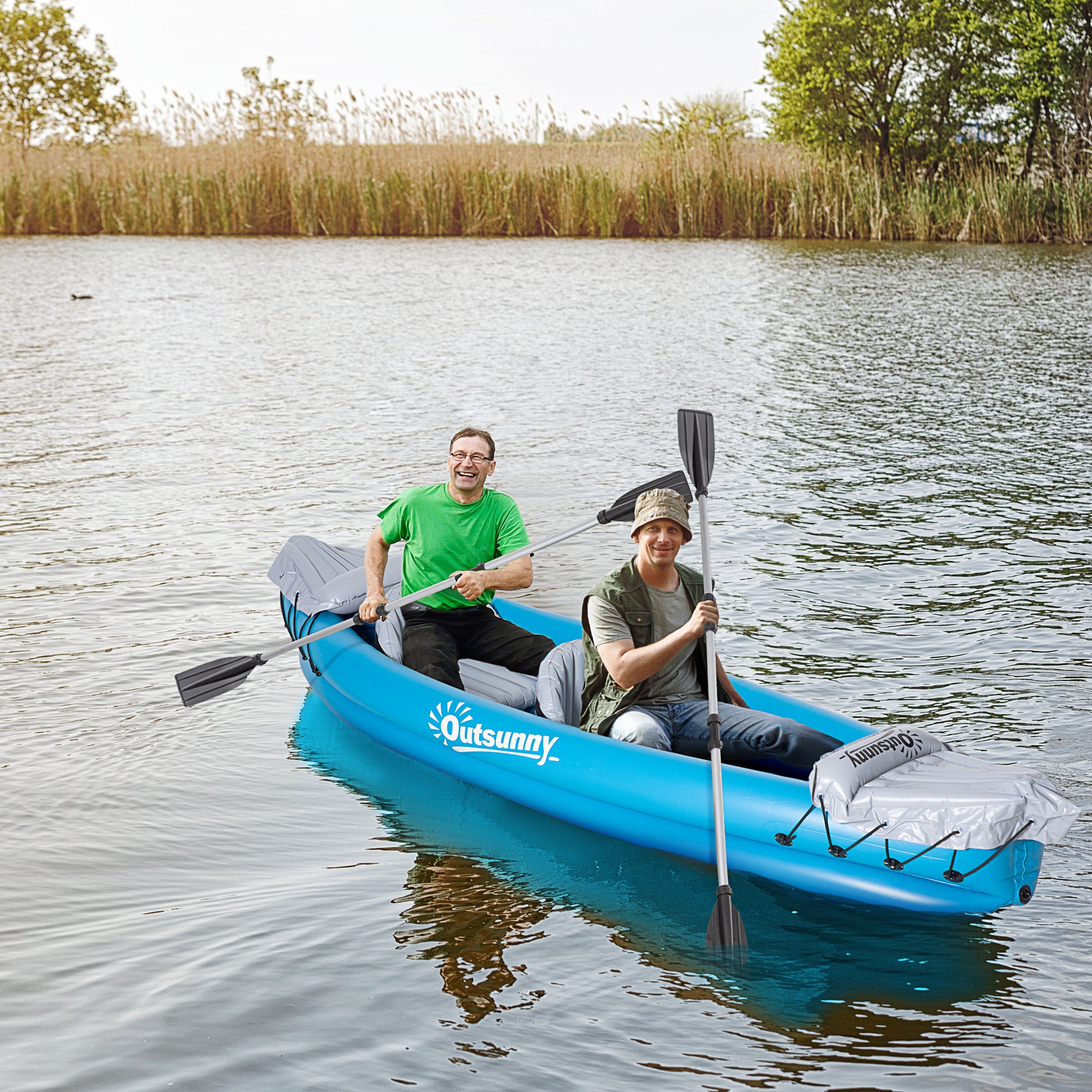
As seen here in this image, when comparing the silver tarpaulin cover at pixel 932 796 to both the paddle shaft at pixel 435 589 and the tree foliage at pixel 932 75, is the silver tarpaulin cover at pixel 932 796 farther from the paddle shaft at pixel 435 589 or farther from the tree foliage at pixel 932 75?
the tree foliage at pixel 932 75

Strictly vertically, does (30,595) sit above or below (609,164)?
below

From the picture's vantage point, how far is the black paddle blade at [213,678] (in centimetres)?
487

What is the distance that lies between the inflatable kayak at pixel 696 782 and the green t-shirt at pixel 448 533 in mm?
265

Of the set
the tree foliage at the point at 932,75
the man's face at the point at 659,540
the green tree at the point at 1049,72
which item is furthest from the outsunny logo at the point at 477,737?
the green tree at the point at 1049,72

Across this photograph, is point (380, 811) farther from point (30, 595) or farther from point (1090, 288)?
point (1090, 288)

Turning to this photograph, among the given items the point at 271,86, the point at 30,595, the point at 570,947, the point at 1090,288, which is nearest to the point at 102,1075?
the point at 570,947

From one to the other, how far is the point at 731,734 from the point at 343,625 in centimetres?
165

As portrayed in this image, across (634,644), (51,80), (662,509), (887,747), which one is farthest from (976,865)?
(51,80)

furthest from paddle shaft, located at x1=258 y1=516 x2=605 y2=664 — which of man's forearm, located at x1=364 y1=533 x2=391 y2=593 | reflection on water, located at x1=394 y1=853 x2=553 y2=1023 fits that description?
reflection on water, located at x1=394 y1=853 x2=553 y2=1023

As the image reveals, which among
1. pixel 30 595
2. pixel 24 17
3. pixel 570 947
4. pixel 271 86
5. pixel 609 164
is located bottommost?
pixel 570 947

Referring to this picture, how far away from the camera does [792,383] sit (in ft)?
39.0

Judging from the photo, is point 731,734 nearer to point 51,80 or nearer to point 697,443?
point 697,443

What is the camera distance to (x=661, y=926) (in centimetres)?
378

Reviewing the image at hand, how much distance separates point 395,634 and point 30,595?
2.27m
